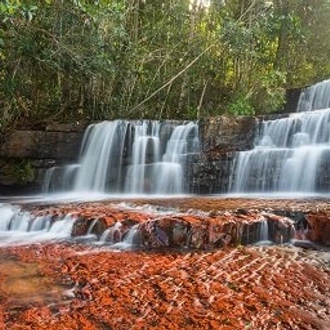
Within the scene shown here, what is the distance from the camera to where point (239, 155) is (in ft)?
30.1

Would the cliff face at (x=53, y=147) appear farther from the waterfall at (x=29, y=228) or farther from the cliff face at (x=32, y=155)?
the waterfall at (x=29, y=228)

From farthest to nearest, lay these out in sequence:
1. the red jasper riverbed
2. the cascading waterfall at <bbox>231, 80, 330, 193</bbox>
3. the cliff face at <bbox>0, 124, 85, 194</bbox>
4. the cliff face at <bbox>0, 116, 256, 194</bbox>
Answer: the cliff face at <bbox>0, 124, 85, 194</bbox> → the cliff face at <bbox>0, 116, 256, 194</bbox> → the cascading waterfall at <bbox>231, 80, 330, 193</bbox> → the red jasper riverbed

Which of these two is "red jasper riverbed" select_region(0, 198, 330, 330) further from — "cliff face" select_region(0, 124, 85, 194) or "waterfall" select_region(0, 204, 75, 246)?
"cliff face" select_region(0, 124, 85, 194)

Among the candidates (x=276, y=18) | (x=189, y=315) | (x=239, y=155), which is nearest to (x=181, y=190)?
(x=239, y=155)

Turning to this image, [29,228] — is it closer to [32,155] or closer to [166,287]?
[166,287]

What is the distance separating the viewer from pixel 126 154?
10227 mm

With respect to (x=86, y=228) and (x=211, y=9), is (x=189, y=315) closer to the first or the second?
(x=86, y=228)

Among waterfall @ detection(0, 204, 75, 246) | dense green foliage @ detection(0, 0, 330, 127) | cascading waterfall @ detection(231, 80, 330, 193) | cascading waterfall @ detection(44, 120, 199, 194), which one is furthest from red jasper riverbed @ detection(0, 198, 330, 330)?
dense green foliage @ detection(0, 0, 330, 127)

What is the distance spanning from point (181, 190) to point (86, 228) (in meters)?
4.11

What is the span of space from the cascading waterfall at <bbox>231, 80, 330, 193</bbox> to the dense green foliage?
9.94ft

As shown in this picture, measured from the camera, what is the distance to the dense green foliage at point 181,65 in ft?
35.2

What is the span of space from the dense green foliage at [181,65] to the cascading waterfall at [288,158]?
9.94 ft

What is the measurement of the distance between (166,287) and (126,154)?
693cm

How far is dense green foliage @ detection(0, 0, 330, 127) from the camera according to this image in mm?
10719
